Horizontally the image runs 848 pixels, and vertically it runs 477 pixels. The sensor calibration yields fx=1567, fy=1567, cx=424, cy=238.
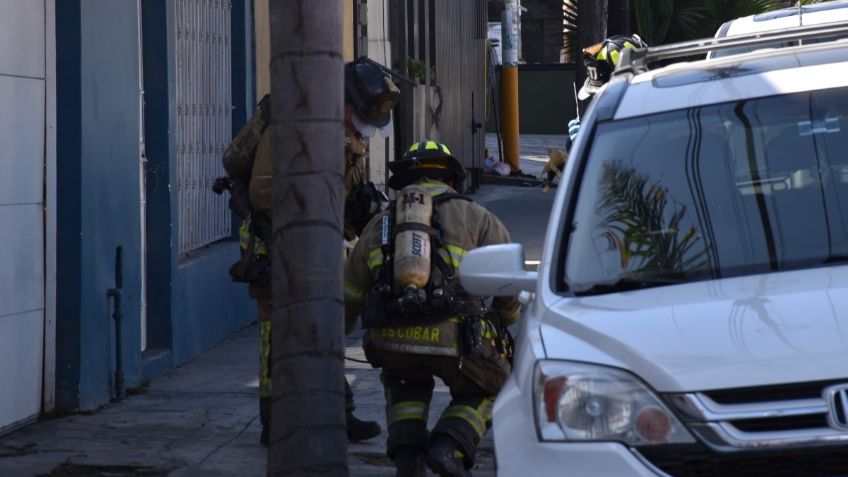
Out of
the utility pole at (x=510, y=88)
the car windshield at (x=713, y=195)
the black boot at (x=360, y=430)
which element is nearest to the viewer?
the car windshield at (x=713, y=195)

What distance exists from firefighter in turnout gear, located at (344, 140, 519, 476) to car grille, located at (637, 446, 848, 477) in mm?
2238

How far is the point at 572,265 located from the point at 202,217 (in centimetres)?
660

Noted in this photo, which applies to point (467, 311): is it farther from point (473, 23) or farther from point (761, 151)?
point (473, 23)

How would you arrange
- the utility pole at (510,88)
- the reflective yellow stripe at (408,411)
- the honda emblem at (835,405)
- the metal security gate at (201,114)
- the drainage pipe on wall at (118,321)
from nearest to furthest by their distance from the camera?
the honda emblem at (835,405) < the reflective yellow stripe at (408,411) < the drainage pipe on wall at (118,321) < the metal security gate at (201,114) < the utility pole at (510,88)

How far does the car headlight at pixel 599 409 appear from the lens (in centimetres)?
371

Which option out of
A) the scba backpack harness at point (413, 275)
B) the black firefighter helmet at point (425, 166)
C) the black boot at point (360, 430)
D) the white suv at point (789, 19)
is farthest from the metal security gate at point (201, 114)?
the scba backpack harness at point (413, 275)

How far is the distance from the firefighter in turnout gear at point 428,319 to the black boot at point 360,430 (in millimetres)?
1213

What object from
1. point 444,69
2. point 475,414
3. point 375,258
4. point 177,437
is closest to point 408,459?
point 475,414

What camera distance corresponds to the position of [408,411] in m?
6.14

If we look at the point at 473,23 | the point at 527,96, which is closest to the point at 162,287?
the point at 473,23

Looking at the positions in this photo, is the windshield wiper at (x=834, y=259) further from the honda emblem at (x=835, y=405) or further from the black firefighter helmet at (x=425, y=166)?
the black firefighter helmet at (x=425, y=166)

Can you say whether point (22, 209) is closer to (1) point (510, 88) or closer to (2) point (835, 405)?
(2) point (835, 405)

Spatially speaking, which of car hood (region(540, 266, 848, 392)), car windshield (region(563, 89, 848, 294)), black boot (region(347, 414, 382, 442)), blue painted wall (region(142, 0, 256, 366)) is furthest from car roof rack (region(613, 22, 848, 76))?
blue painted wall (region(142, 0, 256, 366))

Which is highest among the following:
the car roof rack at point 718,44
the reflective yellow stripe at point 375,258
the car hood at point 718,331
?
the car roof rack at point 718,44
